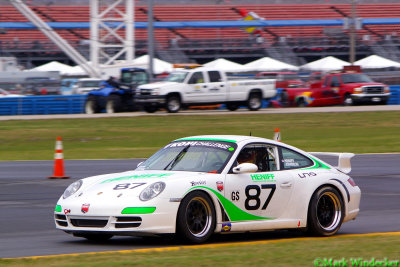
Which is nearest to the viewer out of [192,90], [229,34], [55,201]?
[55,201]

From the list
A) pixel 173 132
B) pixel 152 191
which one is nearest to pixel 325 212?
pixel 152 191

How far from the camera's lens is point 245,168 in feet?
26.8

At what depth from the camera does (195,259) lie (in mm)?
6531

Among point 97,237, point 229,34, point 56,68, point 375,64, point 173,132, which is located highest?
point 229,34

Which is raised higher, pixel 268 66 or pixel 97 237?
pixel 268 66

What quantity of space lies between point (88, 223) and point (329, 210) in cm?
286

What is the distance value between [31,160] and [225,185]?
465 inches

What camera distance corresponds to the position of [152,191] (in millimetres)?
7699

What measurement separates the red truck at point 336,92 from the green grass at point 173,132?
13.5 ft

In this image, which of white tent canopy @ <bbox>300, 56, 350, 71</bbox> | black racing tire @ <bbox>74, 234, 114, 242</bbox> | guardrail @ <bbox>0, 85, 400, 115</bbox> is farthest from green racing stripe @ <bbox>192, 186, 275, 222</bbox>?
white tent canopy @ <bbox>300, 56, 350, 71</bbox>

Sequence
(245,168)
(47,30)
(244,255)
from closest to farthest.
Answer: (244,255), (245,168), (47,30)

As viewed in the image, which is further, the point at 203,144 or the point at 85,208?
the point at 203,144

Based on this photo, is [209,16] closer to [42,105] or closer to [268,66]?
[268,66]

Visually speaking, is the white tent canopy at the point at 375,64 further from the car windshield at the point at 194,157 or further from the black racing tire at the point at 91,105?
the car windshield at the point at 194,157
